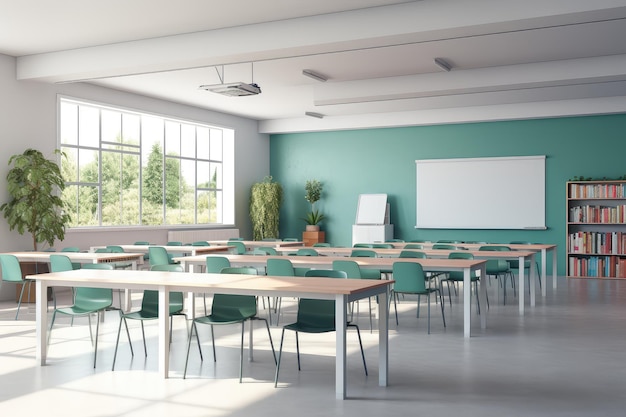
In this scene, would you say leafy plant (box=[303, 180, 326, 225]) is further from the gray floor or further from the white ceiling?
the gray floor

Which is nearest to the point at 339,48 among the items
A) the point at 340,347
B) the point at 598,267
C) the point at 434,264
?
the point at 434,264

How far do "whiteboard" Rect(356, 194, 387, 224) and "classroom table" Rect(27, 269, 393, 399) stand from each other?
912cm

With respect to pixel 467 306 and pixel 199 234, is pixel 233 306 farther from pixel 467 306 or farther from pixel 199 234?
pixel 199 234

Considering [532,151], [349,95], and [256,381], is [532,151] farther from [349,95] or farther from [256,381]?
[256,381]

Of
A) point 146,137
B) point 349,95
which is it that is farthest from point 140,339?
point 146,137

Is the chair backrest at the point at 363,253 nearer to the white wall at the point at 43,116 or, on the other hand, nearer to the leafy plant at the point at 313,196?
the white wall at the point at 43,116

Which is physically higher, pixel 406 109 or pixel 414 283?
pixel 406 109

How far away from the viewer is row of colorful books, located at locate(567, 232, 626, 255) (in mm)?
→ 12258

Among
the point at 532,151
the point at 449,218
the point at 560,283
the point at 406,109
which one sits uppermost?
the point at 406,109

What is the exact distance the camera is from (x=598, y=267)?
1240cm

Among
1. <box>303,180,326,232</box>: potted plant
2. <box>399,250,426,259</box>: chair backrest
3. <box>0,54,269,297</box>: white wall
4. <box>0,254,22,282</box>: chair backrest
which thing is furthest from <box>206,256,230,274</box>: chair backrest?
<box>303,180,326,232</box>: potted plant

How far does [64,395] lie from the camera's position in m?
4.34

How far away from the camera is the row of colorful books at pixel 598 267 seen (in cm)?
1223

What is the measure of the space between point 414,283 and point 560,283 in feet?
18.9
